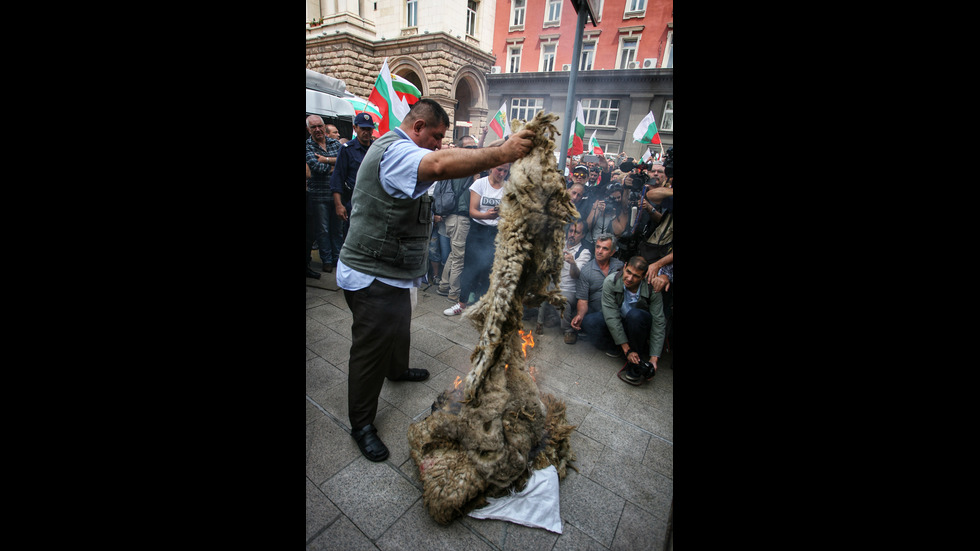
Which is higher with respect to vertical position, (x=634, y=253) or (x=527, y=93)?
(x=527, y=93)

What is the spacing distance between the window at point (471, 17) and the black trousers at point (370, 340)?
35.7 feet

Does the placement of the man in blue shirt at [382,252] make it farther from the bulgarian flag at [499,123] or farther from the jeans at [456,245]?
the bulgarian flag at [499,123]

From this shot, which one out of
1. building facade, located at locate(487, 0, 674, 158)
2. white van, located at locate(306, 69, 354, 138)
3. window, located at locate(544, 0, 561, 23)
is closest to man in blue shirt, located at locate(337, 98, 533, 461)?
white van, located at locate(306, 69, 354, 138)

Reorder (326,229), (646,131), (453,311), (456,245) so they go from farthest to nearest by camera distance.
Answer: (646,131), (326,229), (456,245), (453,311)

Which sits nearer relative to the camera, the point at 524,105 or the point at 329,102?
the point at 329,102

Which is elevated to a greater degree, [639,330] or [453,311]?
[639,330]

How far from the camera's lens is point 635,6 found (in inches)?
622

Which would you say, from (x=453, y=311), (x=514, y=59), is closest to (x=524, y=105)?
(x=514, y=59)

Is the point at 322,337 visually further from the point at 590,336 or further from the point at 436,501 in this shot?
the point at 590,336

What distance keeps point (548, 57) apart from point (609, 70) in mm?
4882

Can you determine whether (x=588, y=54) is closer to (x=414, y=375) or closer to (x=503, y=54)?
(x=503, y=54)
